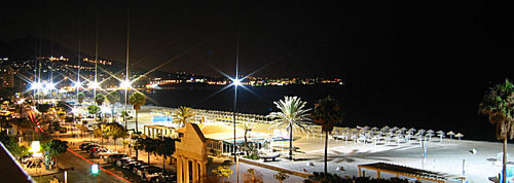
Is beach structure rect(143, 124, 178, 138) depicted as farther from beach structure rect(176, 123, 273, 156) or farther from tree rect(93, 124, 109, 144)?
beach structure rect(176, 123, 273, 156)

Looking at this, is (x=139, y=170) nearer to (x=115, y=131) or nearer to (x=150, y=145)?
(x=150, y=145)

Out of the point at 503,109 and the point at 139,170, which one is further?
the point at 139,170

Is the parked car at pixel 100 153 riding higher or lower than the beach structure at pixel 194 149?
lower

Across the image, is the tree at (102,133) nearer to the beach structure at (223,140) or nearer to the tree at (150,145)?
the beach structure at (223,140)

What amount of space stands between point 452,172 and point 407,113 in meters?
106

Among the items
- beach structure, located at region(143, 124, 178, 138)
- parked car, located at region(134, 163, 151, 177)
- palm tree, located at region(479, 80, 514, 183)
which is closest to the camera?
palm tree, located at region(479, 80, 514, 183)

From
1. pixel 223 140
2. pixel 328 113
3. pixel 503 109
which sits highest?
pixel 503 109

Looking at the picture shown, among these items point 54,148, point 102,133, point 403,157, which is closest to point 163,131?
point 102,133

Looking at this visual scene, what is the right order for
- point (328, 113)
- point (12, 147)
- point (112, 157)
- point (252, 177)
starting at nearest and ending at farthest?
1. point (252, 177)
2. point (328, 113)
3. point (12, 147)
4. point (112, 157)

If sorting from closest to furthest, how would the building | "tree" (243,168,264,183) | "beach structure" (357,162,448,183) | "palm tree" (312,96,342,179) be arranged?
"beach structure" (357,162,448,183) < "tree" (243,168,264,183) < "palm tree" (312,96,342,179) < the building

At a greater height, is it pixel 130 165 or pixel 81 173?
pixel 130 165

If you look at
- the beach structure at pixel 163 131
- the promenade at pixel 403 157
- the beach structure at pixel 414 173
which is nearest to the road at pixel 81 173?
the promenade at pixel 403 157

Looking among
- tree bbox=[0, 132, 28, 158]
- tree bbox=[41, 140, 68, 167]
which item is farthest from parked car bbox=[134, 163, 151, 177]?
tree bbox=[0, 132, 28, 158]

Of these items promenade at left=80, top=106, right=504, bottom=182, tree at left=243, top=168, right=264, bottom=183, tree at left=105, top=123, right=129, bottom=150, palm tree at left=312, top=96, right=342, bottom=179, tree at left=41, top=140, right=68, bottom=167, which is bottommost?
tree at left=243, top=168, right=264, bottom=183
